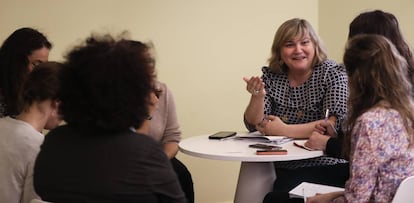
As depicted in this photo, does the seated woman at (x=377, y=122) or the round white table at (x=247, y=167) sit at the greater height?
the seated woman at (x=377, y=122)

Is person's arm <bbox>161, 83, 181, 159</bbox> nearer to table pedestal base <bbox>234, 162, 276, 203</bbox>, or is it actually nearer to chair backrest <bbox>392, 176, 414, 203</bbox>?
table pedestal base <bbox>234, 162, 276, 203</bbox>

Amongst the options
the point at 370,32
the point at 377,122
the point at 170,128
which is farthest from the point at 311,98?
the point at 377,122

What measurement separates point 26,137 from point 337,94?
1.45 meters

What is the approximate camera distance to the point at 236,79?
321 centimetres

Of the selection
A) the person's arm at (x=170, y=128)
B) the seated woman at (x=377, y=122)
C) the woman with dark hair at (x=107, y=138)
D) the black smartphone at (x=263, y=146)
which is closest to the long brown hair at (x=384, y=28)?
the seated woman at (x=377, y=122)

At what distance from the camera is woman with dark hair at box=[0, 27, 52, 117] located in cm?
203

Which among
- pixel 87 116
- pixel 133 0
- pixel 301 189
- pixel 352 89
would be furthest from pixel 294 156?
pixel 133 0

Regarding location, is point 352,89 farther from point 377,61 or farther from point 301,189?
point 301,189

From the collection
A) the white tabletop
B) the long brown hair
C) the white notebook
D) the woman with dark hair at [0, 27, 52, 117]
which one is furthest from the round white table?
the woman with dark hair at [0, 27, 52, 117]

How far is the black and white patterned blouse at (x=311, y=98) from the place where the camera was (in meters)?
2.19

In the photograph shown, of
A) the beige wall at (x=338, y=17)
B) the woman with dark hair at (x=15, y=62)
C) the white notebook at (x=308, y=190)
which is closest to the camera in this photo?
the white notebook at (x=308, y=190)

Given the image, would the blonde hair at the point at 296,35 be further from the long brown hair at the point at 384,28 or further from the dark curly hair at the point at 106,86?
the dark curly hair at the point at 106,86

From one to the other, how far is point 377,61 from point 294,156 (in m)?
0.52

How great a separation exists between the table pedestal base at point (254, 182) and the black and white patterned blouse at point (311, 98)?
0.51 feet
